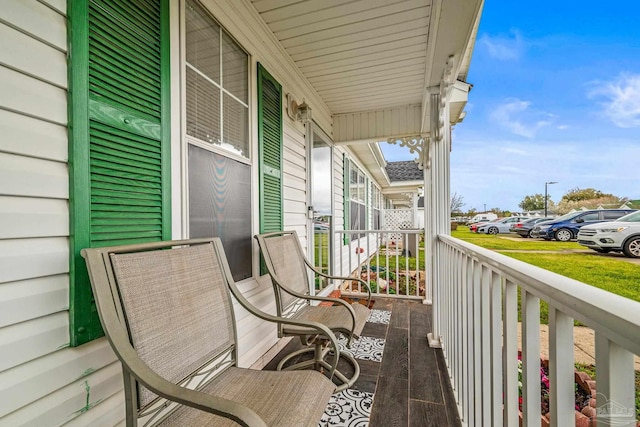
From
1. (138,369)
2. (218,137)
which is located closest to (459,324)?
(138,369)

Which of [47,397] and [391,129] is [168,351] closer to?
[47,397]

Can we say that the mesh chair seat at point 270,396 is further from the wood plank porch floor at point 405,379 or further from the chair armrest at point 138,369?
the wood plank porch floor at point 405,379

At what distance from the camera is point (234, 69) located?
2.03m

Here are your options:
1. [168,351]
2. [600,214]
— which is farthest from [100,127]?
[600,214]

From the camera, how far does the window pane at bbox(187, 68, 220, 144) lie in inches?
63.2

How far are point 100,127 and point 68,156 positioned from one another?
171mm

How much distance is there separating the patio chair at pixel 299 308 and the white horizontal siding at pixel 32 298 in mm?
1165

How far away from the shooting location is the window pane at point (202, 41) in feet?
5.34

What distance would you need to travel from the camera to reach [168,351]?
109 cm

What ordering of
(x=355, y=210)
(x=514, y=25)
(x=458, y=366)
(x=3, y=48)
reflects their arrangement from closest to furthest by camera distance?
(x=3, y=48) < (x=514, y=25) < (x=458, y=366) < (x=355, y=210)

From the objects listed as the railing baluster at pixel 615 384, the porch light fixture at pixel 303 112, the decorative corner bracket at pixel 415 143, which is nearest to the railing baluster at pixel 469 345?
the railing baluster at pixel 615 384

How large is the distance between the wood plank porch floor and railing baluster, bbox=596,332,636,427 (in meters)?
1.49

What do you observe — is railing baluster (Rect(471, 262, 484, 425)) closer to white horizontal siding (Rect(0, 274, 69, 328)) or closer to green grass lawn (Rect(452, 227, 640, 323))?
green grass lawn (Rect(452, 227, 640, 323))

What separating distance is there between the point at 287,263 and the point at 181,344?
126 cm
